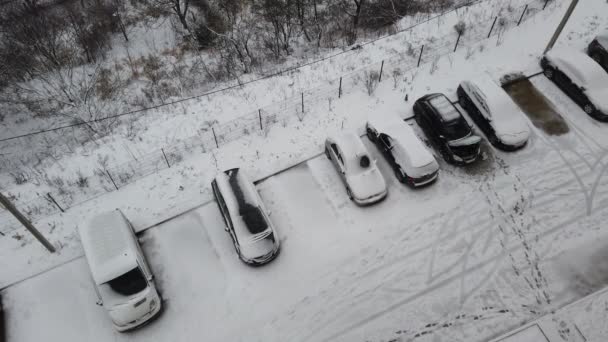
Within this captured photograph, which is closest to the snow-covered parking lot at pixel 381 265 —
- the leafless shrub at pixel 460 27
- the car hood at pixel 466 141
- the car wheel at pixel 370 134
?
the car hood at pixel 466 141

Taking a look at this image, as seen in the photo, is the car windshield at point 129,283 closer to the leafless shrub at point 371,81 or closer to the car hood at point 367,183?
the car hood at point 367,183

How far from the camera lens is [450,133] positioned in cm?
1395

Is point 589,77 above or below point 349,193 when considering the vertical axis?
below

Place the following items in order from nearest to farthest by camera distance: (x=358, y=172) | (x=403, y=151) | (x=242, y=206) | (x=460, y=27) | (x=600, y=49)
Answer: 1. (x=242, y=206)
2. (x=358, y=172)
3. (x=403, y=151)
4. (x=600, y=49)
5. (x=460, y=27)

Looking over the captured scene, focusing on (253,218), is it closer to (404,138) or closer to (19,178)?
(404,138)

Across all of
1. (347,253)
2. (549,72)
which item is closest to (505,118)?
(549,72)

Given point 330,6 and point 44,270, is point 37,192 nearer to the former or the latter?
point 44,270

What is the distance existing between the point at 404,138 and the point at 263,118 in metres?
5.89

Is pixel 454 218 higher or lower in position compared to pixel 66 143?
lower

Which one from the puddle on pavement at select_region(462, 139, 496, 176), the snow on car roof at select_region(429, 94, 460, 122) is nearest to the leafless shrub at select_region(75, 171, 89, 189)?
the snow on car roof at select_region(429, 94, 460, 122)

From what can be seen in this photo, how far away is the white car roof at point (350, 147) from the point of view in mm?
13422

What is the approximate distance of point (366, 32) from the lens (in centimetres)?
2320

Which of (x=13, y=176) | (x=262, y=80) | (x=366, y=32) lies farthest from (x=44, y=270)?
(x=366, y=32)

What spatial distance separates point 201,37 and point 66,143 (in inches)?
421
